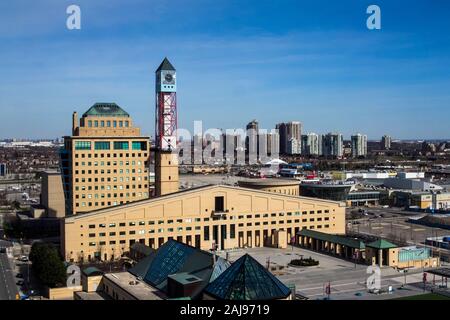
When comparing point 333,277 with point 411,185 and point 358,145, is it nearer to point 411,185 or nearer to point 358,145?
point 411,185

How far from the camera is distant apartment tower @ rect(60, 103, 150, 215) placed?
38.0m

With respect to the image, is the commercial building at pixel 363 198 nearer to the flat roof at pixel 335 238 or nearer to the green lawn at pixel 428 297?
the flat roof at pixel 335 238

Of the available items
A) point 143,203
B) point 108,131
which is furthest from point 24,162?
point 143,203

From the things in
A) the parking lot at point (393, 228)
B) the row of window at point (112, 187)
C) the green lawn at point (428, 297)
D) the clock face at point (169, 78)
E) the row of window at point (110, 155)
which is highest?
the clock face at point (169, 78)

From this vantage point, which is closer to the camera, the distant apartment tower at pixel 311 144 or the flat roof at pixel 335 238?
the flat roof at pixel 335 238

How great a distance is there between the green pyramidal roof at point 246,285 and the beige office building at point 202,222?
655 inches

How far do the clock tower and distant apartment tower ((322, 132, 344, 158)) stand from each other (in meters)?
101

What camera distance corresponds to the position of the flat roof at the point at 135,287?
714 inches

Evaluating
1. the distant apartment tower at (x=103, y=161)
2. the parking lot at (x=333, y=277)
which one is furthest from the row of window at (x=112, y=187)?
the parking lot at (x=333, y=277)

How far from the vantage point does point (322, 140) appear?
142m

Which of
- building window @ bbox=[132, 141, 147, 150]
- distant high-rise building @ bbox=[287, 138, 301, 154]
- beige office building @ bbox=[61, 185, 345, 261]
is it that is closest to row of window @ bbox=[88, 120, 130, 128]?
building window @ bbox=[132, 141, 147, 150]

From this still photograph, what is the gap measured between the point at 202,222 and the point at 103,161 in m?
10.3
